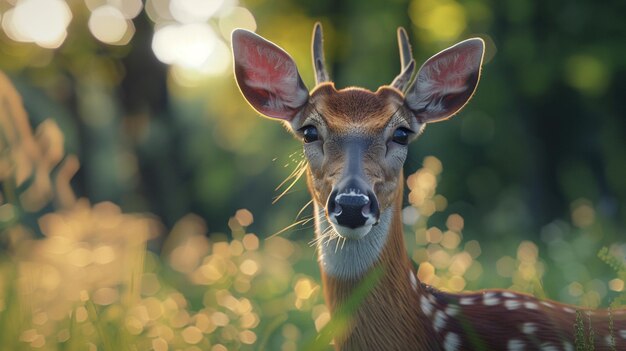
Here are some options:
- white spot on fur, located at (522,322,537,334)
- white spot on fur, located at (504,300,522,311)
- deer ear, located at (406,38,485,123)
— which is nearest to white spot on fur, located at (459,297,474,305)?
white spot on fur, located at (504,300,522,311)

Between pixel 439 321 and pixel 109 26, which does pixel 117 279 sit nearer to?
pixel 439 321

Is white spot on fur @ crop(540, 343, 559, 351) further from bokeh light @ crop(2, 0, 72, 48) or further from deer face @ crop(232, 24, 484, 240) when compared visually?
bokeh light @ crop(2, 0, 72, 48)

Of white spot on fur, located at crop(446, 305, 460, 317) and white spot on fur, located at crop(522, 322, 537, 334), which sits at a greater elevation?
white spot on fur, located at crop(522, 322, 537, 334)

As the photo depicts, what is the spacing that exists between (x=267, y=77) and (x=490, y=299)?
4.57ft

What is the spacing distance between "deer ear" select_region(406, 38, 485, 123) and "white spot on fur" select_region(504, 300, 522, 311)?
33.8 inches

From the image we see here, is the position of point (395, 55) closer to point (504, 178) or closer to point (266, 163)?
point (504, 178)

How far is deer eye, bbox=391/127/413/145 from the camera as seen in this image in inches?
155

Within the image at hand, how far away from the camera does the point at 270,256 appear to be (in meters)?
7.32

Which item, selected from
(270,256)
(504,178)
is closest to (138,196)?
(504,178)

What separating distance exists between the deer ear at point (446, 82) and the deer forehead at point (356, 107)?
0.10 m

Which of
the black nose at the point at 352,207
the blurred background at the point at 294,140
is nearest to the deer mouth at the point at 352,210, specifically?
the black nose at the point at 352,207

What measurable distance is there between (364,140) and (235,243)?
1.97 metres

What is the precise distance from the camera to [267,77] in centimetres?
418

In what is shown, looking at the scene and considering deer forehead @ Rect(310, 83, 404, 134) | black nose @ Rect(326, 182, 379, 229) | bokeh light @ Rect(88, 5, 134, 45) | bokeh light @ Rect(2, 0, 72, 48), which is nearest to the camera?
black nose @ Rect(326, 182, 379, 229)
